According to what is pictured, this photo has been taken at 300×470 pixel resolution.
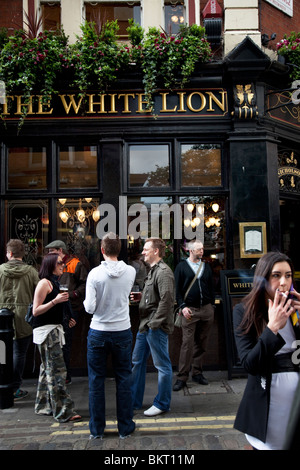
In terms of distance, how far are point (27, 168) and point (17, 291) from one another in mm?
2370

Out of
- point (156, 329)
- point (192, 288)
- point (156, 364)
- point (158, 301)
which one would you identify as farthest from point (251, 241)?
point (156, 364)

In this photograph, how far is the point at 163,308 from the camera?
15.3 feet

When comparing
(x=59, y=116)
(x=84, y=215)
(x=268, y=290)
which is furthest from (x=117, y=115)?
(x=268, y=290)

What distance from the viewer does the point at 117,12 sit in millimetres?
7383

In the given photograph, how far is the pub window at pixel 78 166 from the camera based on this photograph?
7.00 m

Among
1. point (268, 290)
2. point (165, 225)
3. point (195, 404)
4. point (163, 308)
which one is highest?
point (165, 225)

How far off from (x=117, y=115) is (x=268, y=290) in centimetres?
524

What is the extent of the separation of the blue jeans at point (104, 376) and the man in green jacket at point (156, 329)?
0.56 m

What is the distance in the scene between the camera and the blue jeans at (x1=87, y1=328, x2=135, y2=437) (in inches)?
162

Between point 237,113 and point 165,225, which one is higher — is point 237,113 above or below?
above

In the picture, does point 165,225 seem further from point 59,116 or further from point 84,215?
point 59,116

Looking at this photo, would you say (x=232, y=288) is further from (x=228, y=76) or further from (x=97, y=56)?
(x=97, y=56)

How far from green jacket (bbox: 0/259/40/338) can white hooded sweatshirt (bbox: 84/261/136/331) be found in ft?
6.42
